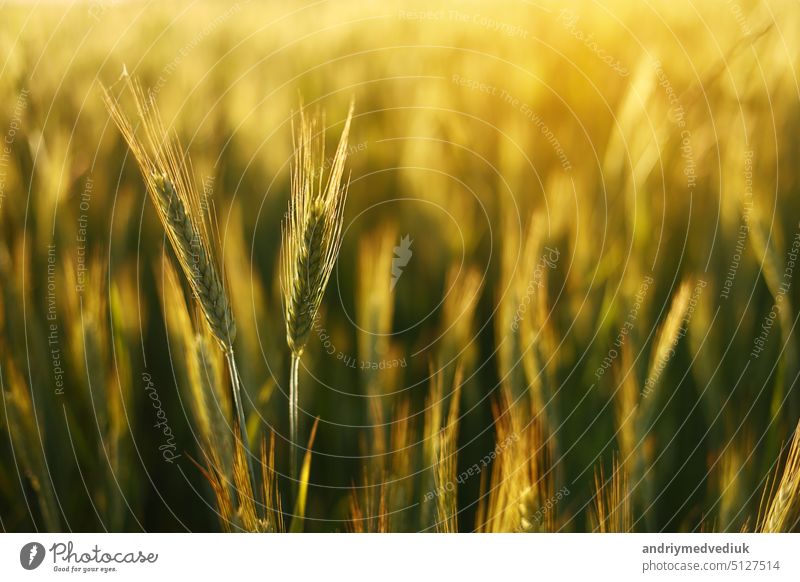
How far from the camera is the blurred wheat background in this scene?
769 millimetres

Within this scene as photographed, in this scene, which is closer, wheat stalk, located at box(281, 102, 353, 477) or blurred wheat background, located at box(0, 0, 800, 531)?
wheat stalk, located at box(281, 102, 353, 477)

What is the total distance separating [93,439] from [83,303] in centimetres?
17

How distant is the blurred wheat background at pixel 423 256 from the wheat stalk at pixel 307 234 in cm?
2

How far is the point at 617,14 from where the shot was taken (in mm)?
786
